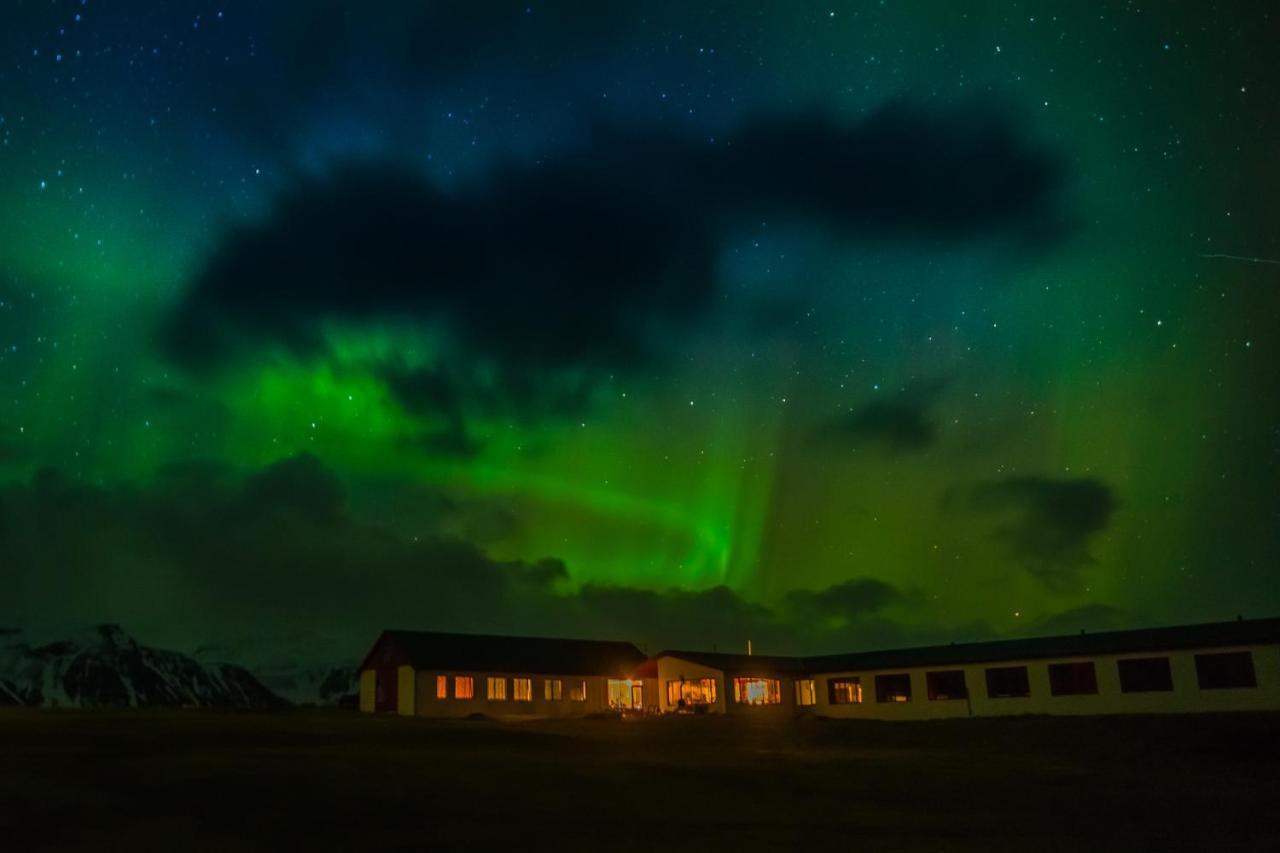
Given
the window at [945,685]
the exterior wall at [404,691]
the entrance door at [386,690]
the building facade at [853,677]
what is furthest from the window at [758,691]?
the entrance door at [386,690]

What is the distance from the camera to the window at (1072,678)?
4616cm

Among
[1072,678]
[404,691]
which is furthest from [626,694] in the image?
[1072,678]

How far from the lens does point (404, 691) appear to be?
54.9m

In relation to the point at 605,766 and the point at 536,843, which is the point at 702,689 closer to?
the point at 605,766

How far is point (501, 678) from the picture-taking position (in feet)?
187

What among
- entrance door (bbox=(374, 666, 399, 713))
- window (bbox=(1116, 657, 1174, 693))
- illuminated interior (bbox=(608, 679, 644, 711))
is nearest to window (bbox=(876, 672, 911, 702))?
window (bbox=(1116, 657, 1174, 693))

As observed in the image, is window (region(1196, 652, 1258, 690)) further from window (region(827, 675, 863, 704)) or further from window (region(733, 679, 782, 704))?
window (region(733, 679, 782, 704))

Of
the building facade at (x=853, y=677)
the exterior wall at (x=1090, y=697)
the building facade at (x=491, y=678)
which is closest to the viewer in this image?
the exterior wall at (x=1090, y=697)

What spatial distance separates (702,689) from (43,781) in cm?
4365

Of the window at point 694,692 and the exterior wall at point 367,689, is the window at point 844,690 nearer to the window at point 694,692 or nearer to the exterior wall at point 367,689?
the window at point 694,692

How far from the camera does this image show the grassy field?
14.3 metres

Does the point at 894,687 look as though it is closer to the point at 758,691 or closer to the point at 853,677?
the point at 853,677

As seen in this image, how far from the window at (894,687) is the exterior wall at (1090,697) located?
241mm

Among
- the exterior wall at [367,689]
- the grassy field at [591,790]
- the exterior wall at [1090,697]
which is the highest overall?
the exterior wall at [367,689]
